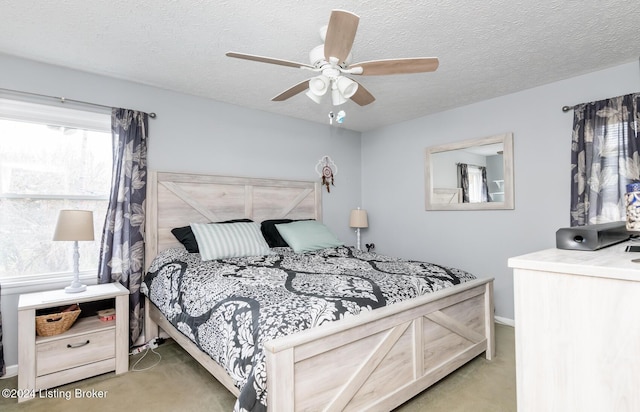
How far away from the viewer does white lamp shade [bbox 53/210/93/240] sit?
7.79 feet

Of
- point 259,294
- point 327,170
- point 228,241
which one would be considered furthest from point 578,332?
point 327,170

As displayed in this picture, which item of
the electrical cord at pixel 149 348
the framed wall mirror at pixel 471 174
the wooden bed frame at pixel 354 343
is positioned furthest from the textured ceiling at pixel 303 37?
the electrical cord at pixel 149 348

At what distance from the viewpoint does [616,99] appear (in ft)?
9.09

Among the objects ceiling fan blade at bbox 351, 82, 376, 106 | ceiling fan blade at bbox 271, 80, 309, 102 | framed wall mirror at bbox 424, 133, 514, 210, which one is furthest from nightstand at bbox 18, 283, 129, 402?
framed wall mirror at bbox 424, 133, 514, 210

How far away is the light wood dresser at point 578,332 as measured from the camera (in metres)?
0.61

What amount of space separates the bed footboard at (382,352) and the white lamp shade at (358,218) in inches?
82.6

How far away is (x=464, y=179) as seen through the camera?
12.6 feet

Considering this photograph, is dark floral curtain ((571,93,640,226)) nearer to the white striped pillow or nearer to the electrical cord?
the white striped pillow

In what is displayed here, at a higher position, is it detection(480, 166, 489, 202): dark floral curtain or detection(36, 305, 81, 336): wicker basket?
detection(480, 166, 489, 202): dark floral curtain

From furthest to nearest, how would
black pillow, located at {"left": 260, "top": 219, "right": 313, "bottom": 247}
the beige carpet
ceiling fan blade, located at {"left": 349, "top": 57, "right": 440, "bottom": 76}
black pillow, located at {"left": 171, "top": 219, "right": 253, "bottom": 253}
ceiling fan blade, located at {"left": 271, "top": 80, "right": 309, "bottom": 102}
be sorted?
1. black pillow, located at {"left": 260, "top": 219, "right": 313, "bottom": 247}
2. black pillow, located at {"left": 171, "top": 219, "right": 253, "bottom": 253}
3. ceiling fan blade, located at {"left": 271, "top": 80, "right": 309, "bottom": 102}
4. the beige carpet
5. ceiling fan blade, located at {"left": 349, "top": 57, "right": 440, "bottom": 76}

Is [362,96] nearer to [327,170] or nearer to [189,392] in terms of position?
[327,170]

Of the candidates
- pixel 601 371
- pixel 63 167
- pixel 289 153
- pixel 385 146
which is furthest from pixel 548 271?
pixel 385 146

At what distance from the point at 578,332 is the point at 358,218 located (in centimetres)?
390

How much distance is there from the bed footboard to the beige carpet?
115mm
